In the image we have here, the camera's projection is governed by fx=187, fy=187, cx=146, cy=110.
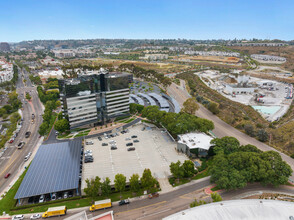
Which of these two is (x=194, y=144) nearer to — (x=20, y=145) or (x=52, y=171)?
(x=52, y=171)

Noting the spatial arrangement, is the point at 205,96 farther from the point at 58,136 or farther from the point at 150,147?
the point at 58,136

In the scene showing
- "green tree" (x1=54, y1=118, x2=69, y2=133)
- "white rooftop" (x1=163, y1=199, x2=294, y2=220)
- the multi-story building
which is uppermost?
the multi-story building

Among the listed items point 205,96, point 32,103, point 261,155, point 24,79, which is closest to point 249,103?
point 205,96

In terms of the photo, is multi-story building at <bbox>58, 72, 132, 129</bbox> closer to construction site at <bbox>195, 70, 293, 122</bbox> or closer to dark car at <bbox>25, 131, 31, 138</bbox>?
dark car at <bbox>25, 131, 31, 138</bbox>

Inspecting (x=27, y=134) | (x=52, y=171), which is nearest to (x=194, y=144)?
(x=52, y=171)

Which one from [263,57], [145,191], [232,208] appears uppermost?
[263,57]

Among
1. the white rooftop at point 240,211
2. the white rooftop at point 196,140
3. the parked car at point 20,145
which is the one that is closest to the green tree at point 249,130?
the white rooftop at point 196,140

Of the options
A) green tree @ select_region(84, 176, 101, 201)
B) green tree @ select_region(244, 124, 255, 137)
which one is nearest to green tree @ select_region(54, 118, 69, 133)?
green tree @ select_region(84, 176, 101, 201)
